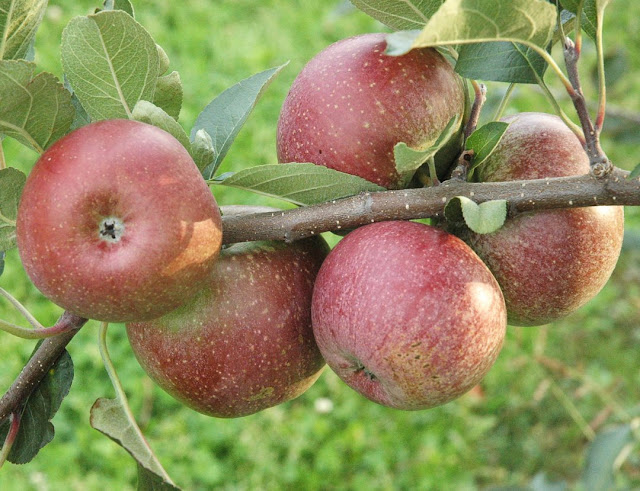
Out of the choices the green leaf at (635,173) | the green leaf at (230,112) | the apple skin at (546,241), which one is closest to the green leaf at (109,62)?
the green leaf at (230,112)

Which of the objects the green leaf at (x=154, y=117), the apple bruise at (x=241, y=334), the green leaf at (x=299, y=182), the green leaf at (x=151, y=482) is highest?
the green leaf at (x=154, y=117)

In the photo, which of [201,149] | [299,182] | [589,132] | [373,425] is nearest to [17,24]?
[201,149]

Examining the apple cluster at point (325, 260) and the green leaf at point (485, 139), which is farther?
the green leaf at point (485, 139)

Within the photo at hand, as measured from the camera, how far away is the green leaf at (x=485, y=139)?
104cm

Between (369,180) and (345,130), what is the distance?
8cm

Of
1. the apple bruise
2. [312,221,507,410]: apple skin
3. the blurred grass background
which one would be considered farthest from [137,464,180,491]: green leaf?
the blurred grass background

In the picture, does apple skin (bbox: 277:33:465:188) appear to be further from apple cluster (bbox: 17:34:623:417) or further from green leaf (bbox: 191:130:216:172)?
green leaf (bbox: 191:130:216:172)

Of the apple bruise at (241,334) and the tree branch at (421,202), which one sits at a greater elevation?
the tree branch at (421,202)

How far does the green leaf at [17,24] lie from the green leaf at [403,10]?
45 cm

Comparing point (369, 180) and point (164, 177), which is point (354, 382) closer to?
point (369, 180)

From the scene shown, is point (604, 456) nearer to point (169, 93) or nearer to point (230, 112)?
point (230, 112)

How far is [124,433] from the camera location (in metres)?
1.06

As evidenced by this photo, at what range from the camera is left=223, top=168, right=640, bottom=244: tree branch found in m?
1.00

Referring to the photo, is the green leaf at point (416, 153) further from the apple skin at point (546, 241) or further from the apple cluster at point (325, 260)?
the apple skin at point (546, 241)
